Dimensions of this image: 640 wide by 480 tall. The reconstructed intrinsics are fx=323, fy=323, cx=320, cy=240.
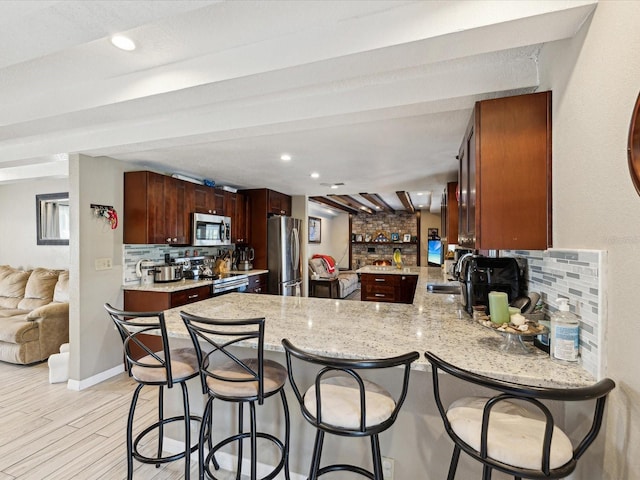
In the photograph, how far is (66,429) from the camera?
8.06 ft

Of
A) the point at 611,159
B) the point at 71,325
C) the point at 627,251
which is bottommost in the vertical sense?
the point at 71,325

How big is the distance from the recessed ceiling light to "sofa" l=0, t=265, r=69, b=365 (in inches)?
137

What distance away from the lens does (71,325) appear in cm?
311

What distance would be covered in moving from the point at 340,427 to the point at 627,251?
108 centimetres

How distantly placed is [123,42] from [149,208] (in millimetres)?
2150

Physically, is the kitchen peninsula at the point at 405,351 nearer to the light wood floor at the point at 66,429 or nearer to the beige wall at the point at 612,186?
the beige wall at the point at 612,186

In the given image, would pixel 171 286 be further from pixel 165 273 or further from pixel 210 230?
pixel 210 230

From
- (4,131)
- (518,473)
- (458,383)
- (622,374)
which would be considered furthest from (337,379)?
(4,131)

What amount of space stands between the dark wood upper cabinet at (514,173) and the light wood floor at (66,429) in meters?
2.23

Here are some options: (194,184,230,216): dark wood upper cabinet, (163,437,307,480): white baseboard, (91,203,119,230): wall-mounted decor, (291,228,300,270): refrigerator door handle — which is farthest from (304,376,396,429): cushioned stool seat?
(291,228,300,270): refrigerator door handle

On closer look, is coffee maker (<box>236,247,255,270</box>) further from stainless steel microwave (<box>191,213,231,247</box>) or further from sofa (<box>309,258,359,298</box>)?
sofa (<box>309,258,359,298</box>)

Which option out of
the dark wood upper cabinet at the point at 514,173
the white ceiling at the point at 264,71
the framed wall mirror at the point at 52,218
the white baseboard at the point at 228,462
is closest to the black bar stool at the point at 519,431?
the dark wood upper cabinet at the point at 514,173

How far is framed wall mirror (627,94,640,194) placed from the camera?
34.6 inches

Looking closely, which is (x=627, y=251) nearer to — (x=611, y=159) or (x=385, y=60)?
(x=611, y=159)
